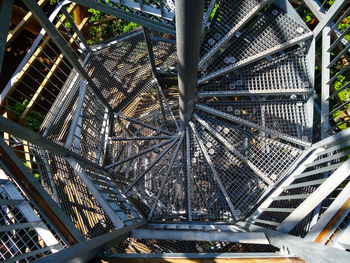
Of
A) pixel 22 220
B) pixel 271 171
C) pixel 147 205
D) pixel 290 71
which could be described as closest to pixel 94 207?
pixel 147 205

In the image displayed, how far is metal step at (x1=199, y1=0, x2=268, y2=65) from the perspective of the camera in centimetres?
348

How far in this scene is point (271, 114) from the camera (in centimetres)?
391

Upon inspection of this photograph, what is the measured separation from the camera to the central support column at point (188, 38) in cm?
179

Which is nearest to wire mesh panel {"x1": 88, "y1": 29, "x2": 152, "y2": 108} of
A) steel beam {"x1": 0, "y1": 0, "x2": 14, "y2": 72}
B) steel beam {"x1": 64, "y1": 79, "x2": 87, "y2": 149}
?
steel beam {"x1": 64, "y1": 79, "x2": 87, "y2": 149}

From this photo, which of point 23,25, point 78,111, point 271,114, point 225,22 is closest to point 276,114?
point 271,114

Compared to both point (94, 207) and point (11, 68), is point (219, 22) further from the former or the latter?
point (11, 68)

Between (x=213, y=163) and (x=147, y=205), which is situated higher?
(x=213, y=163)

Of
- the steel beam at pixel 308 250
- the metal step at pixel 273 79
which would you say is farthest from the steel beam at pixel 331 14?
the steel beam at pixel 308 250

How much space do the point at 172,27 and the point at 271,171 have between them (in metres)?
2.62

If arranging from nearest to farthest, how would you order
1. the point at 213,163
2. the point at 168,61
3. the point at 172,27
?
the point at 172,27
the point at 213,163
the point at 168,61

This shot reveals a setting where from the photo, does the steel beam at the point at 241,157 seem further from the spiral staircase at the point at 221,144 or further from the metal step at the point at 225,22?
the metal step at the point at 225,22

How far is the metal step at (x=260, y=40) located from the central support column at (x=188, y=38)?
37.3 inches

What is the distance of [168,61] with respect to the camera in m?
5.43

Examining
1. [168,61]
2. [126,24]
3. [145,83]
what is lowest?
[145,83]
